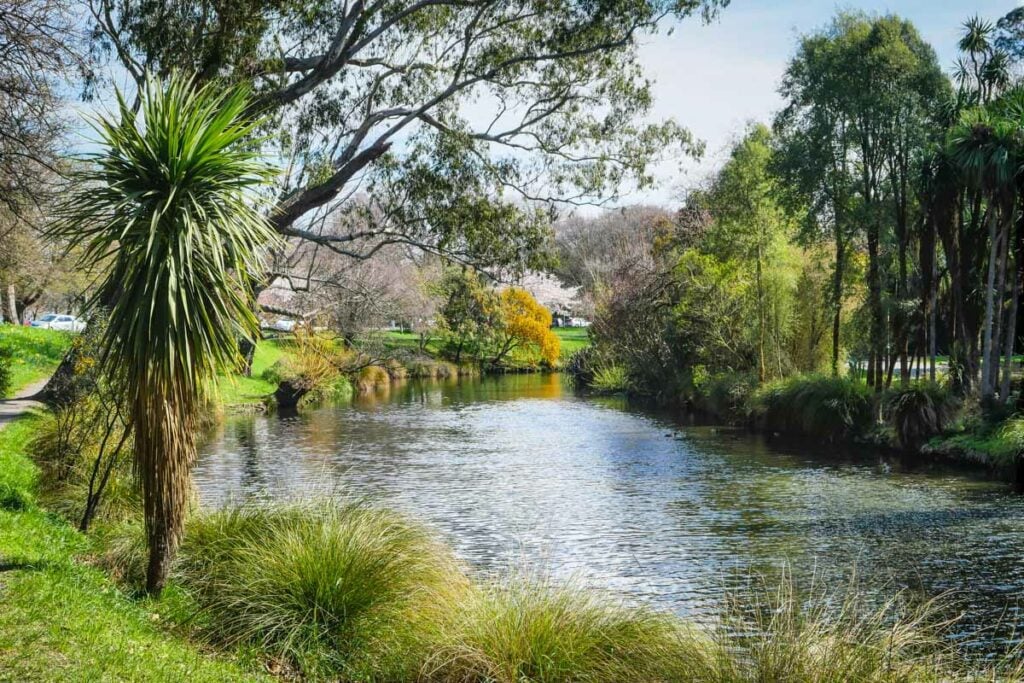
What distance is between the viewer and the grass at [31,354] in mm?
23952

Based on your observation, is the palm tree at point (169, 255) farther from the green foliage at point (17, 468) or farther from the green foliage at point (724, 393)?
the green foliage at point (724, 393)

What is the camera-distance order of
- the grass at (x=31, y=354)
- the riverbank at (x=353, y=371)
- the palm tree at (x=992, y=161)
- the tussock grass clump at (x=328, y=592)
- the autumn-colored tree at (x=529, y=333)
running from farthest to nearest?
the autumn-colored tree at (x=529, y=333), the riverbank at (x=353, y=371), the grass at (x=31, y=354), the palm tree at (x=992, y=161), the tussock grass clump at (x=328, y=592)

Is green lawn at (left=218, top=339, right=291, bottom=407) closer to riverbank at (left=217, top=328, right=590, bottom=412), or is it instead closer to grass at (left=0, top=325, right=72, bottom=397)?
riverbank at (left=217, top=328, right=590, bottom=412)

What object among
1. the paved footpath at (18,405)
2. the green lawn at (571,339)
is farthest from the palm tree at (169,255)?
the green lawn at (571,339)

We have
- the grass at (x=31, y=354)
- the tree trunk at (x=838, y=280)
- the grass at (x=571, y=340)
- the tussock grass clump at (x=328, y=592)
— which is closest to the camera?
the tussock grass clump at (x=328, y=592)

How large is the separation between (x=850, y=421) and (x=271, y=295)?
140ft

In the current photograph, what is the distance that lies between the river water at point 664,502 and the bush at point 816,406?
140 centimetres

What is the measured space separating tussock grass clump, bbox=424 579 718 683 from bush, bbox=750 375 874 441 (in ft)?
62.5

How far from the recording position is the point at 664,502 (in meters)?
17.3

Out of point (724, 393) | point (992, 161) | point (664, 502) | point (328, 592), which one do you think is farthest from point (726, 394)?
point (328, 592)

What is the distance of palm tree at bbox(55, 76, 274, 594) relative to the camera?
7.81 m

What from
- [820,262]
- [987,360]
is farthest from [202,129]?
[820,262]

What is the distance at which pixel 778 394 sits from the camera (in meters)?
27.9

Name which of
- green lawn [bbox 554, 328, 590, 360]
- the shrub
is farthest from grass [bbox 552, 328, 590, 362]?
the shrub
